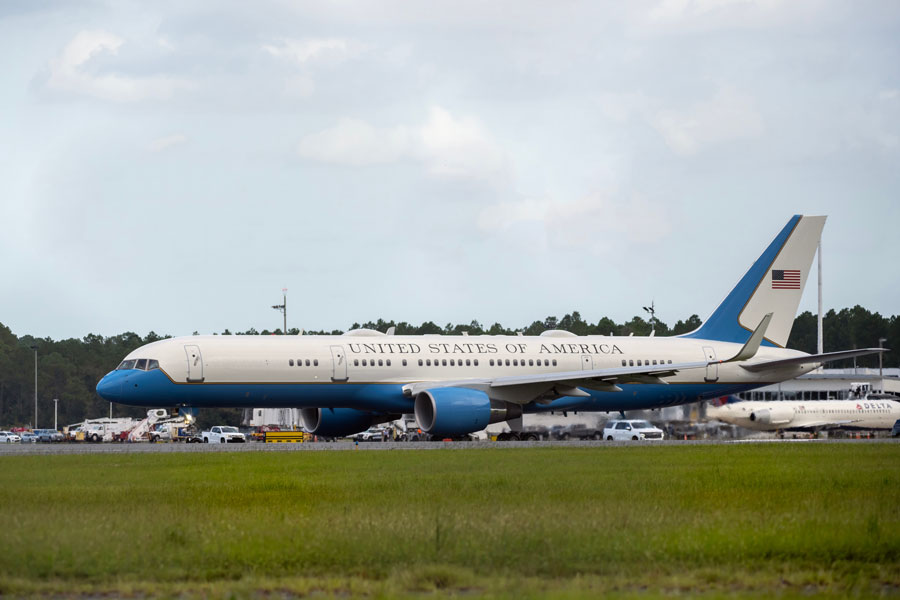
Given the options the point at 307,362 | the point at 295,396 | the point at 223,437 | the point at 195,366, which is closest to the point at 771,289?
the point at 307,362

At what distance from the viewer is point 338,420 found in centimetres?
4656

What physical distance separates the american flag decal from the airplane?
959 centimetres

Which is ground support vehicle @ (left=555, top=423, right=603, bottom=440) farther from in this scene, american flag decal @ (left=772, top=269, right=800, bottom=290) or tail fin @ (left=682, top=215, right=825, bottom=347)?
american flag decal @ (left=772, top=269, right=800, bottom=290)

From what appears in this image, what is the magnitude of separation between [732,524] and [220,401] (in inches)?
1150

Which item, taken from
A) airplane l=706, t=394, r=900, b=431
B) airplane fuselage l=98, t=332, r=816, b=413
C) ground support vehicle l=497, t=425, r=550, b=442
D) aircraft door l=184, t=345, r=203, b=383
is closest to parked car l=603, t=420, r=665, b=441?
airplane l=706, t=394, r=900, b=431

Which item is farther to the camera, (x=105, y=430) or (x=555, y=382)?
(x=105, y=430)

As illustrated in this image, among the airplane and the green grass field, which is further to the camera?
the airplane

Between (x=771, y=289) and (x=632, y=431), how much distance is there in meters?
9.33

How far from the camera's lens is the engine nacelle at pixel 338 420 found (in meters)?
46.3

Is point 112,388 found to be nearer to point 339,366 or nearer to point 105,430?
point 339,366

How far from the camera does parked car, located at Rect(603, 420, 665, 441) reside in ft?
177

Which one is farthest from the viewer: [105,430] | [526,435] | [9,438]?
[105,430]

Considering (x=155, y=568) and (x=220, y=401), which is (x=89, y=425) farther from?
(x=155, y=568)

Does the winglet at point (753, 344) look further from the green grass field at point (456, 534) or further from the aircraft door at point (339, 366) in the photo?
the green grass field at point (456, 534)
